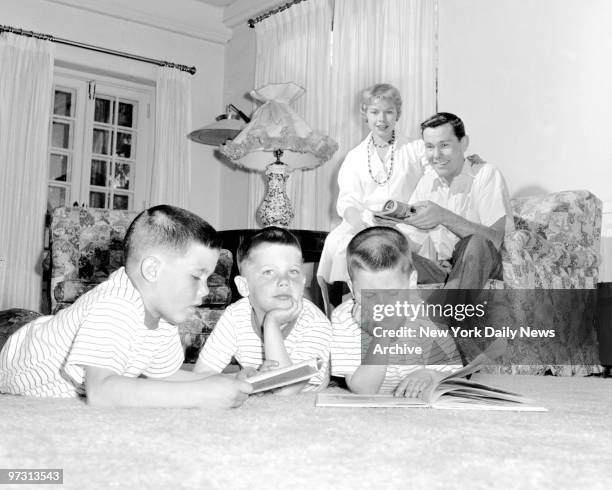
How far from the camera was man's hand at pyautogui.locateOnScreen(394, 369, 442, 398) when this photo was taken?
1290 mm

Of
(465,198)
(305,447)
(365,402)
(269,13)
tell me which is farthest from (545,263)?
(269,13)

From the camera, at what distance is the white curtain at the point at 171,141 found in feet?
16.1

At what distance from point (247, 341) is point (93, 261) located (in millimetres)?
1796

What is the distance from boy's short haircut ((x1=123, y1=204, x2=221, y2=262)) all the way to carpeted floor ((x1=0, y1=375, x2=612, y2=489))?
10.9 inches

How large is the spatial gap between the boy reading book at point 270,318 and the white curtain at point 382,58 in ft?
7.77

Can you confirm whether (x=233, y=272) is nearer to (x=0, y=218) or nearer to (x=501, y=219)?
(x=501, y=219)

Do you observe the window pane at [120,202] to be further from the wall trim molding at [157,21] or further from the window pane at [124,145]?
the wall trim molding at [157,21]

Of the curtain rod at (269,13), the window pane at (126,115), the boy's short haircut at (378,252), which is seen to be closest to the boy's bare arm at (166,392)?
the boy's short haircut at (378,252)

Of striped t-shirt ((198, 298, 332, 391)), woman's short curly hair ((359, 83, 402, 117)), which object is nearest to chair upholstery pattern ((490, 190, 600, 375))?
woman's short curly hair ((359, 83, 402, 117))

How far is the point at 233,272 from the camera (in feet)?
11.4

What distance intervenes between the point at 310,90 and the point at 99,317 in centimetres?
360

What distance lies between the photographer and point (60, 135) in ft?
15.6

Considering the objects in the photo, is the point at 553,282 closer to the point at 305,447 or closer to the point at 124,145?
the point at 305,447

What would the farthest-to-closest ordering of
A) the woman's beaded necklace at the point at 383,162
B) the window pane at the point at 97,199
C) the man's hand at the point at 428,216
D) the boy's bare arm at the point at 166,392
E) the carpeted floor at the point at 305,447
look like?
1. the window pane at the point at 97,199
2. the woman's beaded necklace at the point at 383,162
3. the man's hand at the point at 428,216
4. the boy's bare arm at the point at 166,392
5. the carpeted floor at the point at 305,447
